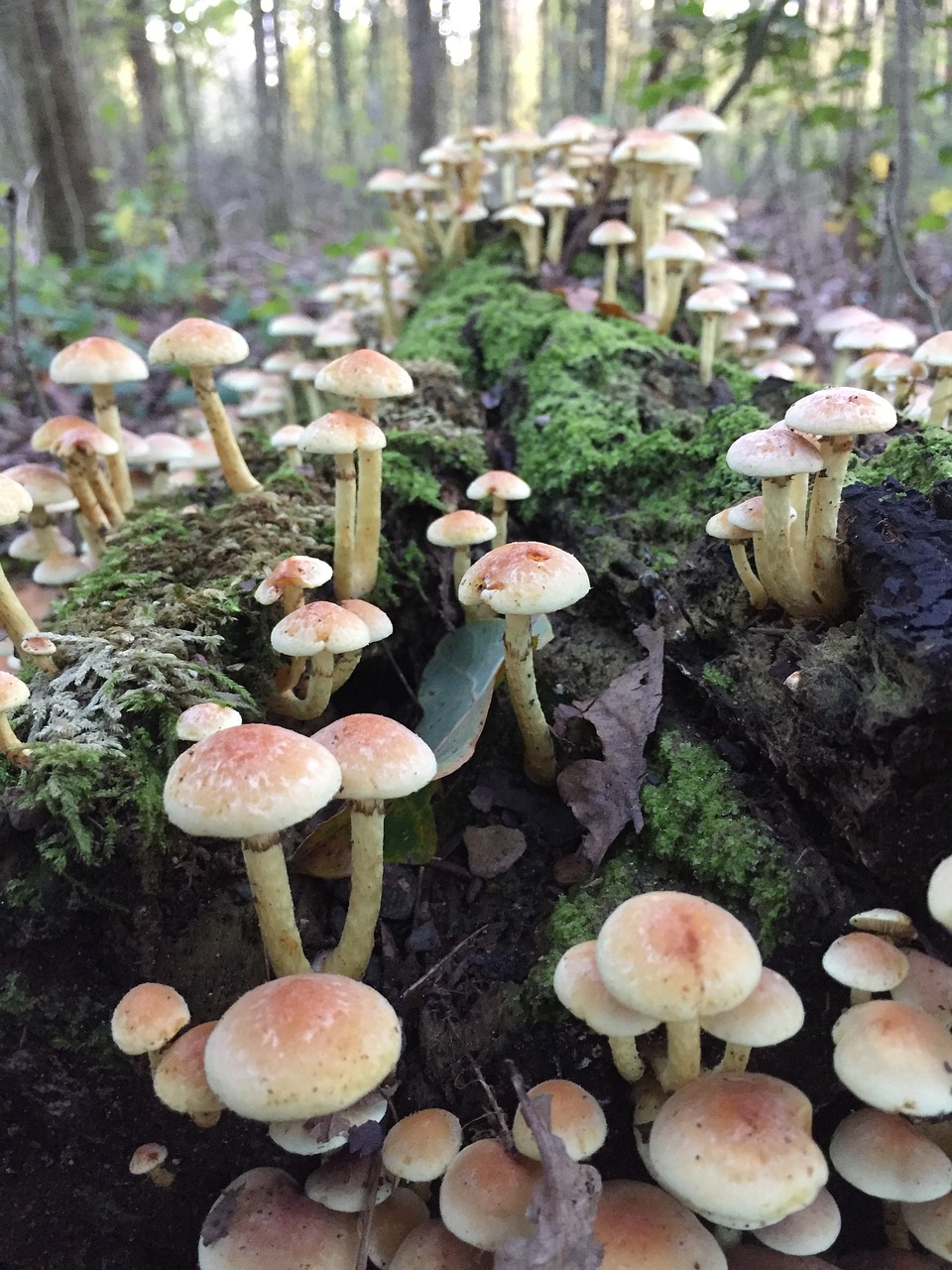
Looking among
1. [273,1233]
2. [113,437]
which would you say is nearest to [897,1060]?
[273,1233]

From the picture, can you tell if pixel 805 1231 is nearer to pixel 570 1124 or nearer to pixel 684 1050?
pixel 684 1050

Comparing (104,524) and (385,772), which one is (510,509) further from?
(385,772)

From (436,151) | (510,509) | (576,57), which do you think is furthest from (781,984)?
(576,57)

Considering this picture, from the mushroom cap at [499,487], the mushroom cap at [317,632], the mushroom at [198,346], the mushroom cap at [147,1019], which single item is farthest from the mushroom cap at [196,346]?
the mushroom cap at [147,1019]

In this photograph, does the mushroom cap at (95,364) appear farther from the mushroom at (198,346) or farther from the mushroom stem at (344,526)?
the mushroom stem at (344,526)

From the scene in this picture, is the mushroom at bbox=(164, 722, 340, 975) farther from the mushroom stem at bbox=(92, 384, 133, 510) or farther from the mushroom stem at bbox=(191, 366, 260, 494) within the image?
the mushroom stem at bbox=(92, 384, 133, 510)

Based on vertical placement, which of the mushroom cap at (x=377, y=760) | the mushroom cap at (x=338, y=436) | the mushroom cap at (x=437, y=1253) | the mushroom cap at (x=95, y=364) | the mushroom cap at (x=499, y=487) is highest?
the mushroom cap at (x=95, y=364)
